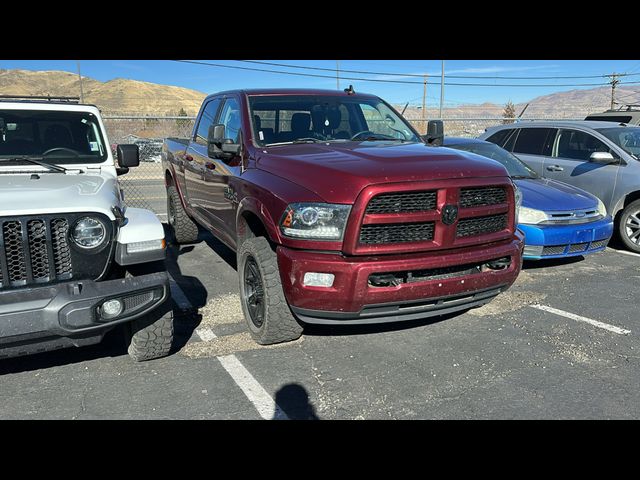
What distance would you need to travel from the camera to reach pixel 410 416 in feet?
9.83

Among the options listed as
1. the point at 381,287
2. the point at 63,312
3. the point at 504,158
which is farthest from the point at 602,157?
the point at 63,312

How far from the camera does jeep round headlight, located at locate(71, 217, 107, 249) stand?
10.1 ft

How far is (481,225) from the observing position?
3658 millimetres

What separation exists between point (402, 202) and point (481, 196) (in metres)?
0.70

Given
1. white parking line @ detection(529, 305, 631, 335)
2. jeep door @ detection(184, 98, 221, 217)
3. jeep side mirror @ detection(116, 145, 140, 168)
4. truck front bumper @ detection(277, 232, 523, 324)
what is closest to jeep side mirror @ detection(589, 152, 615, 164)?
white parking line @ detection(529, 305, 631, 335)

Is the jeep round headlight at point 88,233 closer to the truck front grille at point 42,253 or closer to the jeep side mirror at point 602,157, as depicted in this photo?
the truck front grille at point 42,253

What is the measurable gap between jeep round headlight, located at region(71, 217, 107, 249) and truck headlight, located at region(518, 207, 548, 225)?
4.70m

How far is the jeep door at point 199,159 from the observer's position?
5.57 metres

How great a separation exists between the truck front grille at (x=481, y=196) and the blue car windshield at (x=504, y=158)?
343 cm
